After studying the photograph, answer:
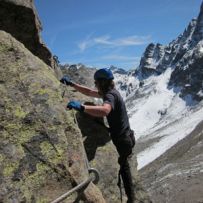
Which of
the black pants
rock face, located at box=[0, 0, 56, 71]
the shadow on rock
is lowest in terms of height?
the black pants

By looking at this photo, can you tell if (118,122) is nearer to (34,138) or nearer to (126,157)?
(126,157)

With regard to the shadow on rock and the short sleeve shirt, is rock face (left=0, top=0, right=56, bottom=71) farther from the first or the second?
the short sleeve shirt

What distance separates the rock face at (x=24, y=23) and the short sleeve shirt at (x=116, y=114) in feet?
13.6

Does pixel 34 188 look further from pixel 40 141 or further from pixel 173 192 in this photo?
pixel 173 192

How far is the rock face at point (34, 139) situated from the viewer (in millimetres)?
7406

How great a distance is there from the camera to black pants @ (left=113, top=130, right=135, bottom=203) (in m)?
11.7

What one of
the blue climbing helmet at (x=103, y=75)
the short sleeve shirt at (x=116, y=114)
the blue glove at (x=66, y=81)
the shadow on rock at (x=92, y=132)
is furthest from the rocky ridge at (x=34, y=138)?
the shadow on rock at (x=92, y=132)

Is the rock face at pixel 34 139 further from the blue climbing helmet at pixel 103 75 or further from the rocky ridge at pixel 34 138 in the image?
the blue climbing helmet at pixel 103 75

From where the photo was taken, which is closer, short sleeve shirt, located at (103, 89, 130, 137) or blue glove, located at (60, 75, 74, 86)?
short sleeve shirt, located at (103, 89, 130, 137)

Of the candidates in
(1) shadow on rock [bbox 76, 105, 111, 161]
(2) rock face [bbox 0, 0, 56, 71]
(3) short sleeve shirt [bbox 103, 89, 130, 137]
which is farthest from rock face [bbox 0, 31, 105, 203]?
(2) rock face [bbox 0, 0, 56, 71]

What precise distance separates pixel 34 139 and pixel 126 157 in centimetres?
458

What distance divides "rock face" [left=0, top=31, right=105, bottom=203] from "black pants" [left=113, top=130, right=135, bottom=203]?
2.96 meters

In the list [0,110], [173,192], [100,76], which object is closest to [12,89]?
[0,110]

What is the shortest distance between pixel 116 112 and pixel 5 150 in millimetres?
4121
